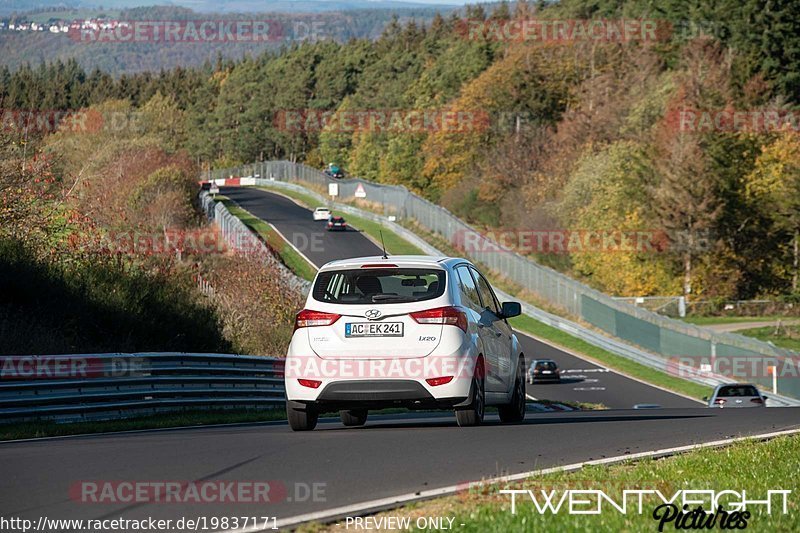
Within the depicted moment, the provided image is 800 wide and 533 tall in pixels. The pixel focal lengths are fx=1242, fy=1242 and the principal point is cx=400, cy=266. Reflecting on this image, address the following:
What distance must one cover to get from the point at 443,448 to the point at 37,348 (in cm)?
1203

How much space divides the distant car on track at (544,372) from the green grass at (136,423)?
28425 mm

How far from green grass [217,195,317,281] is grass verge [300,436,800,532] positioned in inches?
2149

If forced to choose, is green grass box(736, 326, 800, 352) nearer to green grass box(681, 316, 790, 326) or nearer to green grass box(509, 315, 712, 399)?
green grass box(681, 316, 790, 326)

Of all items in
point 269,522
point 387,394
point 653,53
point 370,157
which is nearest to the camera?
point 269,522

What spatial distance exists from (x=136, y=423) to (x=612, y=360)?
131 feet

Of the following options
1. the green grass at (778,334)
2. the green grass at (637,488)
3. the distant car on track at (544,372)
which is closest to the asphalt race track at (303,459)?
the green grass at (637,488)

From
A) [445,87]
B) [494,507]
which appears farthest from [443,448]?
[445,87]

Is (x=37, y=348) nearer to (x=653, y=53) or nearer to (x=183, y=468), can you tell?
(x=183, y=468)

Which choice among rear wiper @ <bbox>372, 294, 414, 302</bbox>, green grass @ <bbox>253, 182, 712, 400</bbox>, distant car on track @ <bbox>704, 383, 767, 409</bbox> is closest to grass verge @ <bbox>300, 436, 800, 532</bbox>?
rear wiper @ <bbox>372, 294, 414, 302</bbox>

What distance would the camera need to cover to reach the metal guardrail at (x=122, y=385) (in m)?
15.8

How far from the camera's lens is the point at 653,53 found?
363ft

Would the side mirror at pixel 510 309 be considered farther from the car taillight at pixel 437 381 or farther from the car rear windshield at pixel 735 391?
the car rear windshield at pixel 735 391

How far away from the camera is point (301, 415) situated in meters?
13.2

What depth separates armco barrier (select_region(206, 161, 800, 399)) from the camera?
47906 mm
